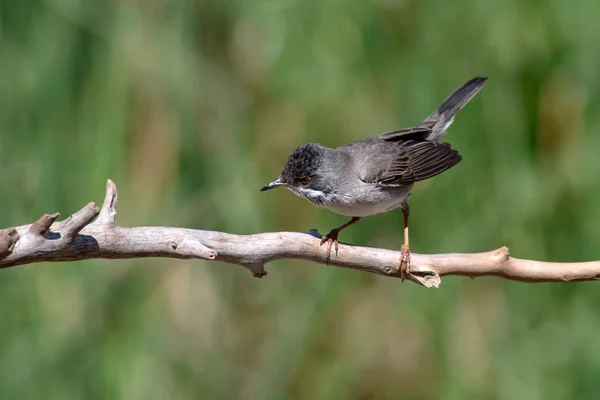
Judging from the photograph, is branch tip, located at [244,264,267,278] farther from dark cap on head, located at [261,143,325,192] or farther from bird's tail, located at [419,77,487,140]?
bird's tail, located at [419,77,487,140]

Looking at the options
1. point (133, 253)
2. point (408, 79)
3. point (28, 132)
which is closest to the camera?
point (133, 253)

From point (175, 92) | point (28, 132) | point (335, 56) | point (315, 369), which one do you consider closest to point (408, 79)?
point (335, 56)

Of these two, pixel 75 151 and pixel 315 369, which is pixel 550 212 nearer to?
pixel 315 369

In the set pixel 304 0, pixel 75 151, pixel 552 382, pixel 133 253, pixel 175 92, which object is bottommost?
pixel 552 382

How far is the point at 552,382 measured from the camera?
19.3 feet

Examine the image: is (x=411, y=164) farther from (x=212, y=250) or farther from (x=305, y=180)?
(x=212, y=250)

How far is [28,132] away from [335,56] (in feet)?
8.15

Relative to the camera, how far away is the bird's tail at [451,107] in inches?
221

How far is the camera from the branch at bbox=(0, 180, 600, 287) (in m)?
3.12

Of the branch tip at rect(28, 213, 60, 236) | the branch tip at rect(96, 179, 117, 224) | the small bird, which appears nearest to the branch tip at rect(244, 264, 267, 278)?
the small bird

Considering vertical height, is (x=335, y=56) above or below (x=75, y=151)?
above

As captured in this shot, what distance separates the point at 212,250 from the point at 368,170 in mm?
1744

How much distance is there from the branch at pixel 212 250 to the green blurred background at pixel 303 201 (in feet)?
6.43

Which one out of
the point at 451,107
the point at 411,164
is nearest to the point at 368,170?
the point at 411,164
